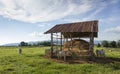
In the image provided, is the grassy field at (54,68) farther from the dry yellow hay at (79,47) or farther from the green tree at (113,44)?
the green tree at (113,44)

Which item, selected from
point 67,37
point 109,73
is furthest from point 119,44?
point 109,73

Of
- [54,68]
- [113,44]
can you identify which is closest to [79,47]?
[54,68]

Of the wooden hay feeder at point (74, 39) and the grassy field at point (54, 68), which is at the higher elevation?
the wooden hay feeder at point (74, 39)

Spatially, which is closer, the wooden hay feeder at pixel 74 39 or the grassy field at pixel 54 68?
the grassy field at pixel 54 68

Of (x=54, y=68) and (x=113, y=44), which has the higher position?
(x=113, y=44)

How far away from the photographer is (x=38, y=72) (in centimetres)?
1411

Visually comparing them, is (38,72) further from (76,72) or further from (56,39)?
(56,39)

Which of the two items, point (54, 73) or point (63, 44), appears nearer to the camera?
point (54, 73)

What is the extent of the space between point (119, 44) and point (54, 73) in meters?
77.8

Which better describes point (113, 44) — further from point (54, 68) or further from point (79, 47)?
point (54, 68)

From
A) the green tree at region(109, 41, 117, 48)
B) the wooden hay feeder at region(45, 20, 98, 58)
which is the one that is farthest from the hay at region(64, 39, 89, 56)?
the green tree at region(109, 41, 117, 48)

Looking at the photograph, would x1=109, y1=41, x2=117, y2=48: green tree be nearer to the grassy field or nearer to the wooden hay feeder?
the wooden hay feeder

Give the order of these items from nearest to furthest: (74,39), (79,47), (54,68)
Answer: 1. (54,68)
2. (79,47)
3. (74,39)

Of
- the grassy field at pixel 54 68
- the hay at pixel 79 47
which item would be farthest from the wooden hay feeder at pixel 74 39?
the grassy field at pixel 54 68
